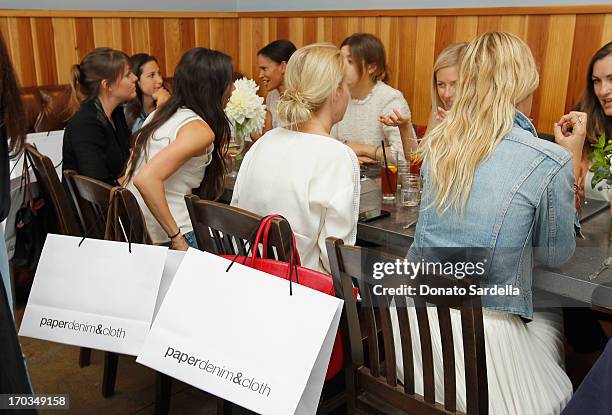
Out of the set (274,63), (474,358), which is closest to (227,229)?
(474,358)

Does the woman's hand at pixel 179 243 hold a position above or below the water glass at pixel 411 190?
below

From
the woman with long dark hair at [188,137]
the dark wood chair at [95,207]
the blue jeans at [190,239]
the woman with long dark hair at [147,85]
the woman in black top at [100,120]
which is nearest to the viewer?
the dark wood chair at [95,207]

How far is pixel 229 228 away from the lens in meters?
1.60

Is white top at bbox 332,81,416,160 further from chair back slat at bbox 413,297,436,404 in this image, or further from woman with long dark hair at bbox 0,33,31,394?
woman with long dark hair at bbox 0,33,31,394

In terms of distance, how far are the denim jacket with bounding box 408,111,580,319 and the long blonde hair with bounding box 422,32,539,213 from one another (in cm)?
3

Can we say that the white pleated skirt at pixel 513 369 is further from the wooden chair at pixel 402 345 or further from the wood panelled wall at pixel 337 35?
the wood panelled wall at pixel 337 35

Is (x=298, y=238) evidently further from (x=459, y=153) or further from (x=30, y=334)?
(x=30, y=334)

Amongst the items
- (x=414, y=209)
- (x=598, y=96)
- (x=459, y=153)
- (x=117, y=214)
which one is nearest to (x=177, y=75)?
(x=117, y=214)

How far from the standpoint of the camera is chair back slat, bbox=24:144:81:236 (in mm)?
2037

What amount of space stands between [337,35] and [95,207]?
3207 mm

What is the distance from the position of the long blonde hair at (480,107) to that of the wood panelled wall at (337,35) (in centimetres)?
238

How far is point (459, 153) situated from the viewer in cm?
150

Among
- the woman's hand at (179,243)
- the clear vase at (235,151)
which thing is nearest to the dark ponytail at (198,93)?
the clear vase at (235,151)

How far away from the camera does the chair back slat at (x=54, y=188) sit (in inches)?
80.2
